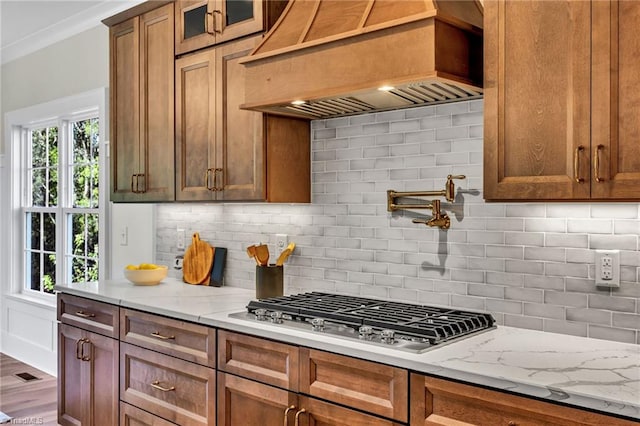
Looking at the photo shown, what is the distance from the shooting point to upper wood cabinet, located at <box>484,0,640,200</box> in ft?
5.77

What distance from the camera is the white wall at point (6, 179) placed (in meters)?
4.12

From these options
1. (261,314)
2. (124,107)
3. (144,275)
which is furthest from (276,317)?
(124,107)

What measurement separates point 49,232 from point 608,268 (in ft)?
15.3

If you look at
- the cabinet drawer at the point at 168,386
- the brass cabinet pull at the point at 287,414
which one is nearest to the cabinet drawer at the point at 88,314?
the cabinet drawer at the point at 168,386

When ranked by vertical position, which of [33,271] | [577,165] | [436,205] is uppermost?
[577,165]

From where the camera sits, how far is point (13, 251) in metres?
5.68

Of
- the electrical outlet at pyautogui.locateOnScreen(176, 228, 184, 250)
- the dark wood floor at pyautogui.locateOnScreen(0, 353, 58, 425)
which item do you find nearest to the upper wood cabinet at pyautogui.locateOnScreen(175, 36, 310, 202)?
the electrical outlet at pyautogui.locateOnScreen(176, 228, 184, 250)

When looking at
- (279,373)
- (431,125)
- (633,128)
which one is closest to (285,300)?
(279,373)

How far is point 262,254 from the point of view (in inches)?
119

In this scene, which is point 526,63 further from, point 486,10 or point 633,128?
point 633,128

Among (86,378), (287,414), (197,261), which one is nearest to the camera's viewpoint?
(287,414)

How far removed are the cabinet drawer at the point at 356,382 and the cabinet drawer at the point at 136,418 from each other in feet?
3.03

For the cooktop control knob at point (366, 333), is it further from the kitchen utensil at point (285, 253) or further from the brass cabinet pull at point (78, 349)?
the brass cabinet pull at point (78, 349)

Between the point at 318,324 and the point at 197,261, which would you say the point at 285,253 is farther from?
the point at 318,324
